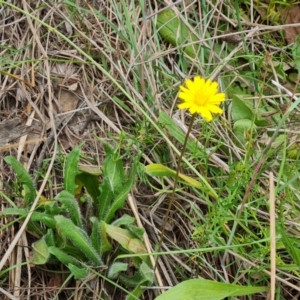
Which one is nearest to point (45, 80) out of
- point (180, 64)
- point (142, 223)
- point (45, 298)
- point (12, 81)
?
point (12, 81)

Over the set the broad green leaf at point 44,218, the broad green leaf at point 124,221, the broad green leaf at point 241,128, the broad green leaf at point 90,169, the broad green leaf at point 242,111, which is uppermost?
the broad green leaf at point 242,111

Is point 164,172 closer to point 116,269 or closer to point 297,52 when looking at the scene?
point 116,269

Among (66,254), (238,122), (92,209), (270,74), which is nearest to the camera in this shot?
(66,254)

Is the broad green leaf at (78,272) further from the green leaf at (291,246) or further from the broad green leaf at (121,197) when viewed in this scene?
the green leaf at (291,246)

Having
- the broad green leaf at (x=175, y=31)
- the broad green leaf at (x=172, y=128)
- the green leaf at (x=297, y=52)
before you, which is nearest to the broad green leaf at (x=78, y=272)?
the broad green leaf at (x=172, y=128)

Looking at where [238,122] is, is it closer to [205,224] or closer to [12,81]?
[205,224]

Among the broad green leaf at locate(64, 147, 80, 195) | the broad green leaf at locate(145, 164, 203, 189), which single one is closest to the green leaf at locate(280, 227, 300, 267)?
the broad green leaf at locate(145, 164, 203, 189)

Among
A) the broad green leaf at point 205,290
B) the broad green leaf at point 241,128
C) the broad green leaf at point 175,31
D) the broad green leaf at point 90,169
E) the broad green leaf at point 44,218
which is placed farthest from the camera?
the broad green leaf at point 175,31
